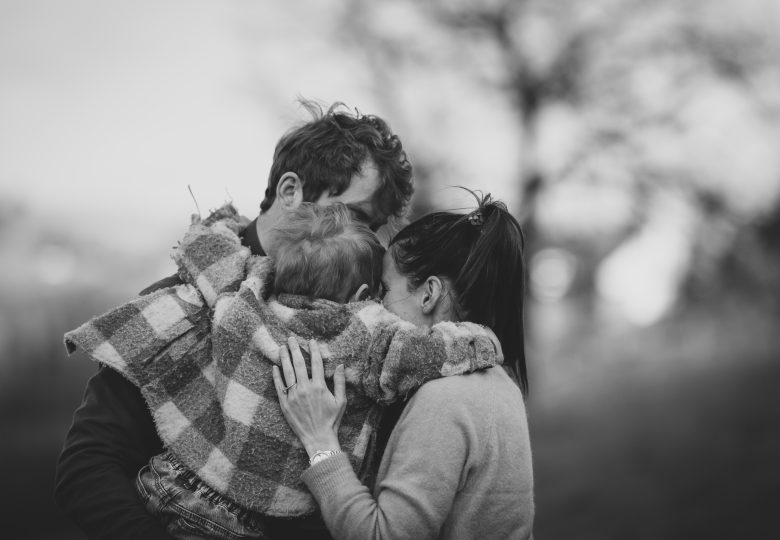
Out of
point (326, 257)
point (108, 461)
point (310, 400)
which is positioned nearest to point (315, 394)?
point (310, 400)

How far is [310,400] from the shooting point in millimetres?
2008

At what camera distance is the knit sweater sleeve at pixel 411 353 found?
78.0 inches

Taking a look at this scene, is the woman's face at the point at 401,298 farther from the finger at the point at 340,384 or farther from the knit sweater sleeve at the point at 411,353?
the finger at the point at 340,384

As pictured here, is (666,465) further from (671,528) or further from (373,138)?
(373,138)

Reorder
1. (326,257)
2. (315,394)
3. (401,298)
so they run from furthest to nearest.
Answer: (401,298) → (326,257) → (315,394)

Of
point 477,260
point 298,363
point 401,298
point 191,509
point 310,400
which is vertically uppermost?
point 477,260

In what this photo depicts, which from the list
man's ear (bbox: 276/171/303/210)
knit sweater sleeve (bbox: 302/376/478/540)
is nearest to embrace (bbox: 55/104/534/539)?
knit sweater sleeve (bbox: 302/376/478/540)

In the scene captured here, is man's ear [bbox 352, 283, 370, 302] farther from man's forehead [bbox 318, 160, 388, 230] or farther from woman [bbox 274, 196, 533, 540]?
man's forehead [bbox 318, 160, 388, 230]

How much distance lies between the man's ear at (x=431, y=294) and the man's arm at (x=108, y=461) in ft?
3.09

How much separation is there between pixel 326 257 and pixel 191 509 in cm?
84

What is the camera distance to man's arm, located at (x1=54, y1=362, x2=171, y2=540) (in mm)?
1962

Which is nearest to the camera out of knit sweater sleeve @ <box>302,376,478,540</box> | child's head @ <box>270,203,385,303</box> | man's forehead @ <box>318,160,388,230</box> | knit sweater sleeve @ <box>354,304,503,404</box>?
knit sweater sleeve @ <box>302,376,478,540</box>

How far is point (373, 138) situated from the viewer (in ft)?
8.91

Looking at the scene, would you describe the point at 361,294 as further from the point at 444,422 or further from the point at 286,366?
the point at 444,422
